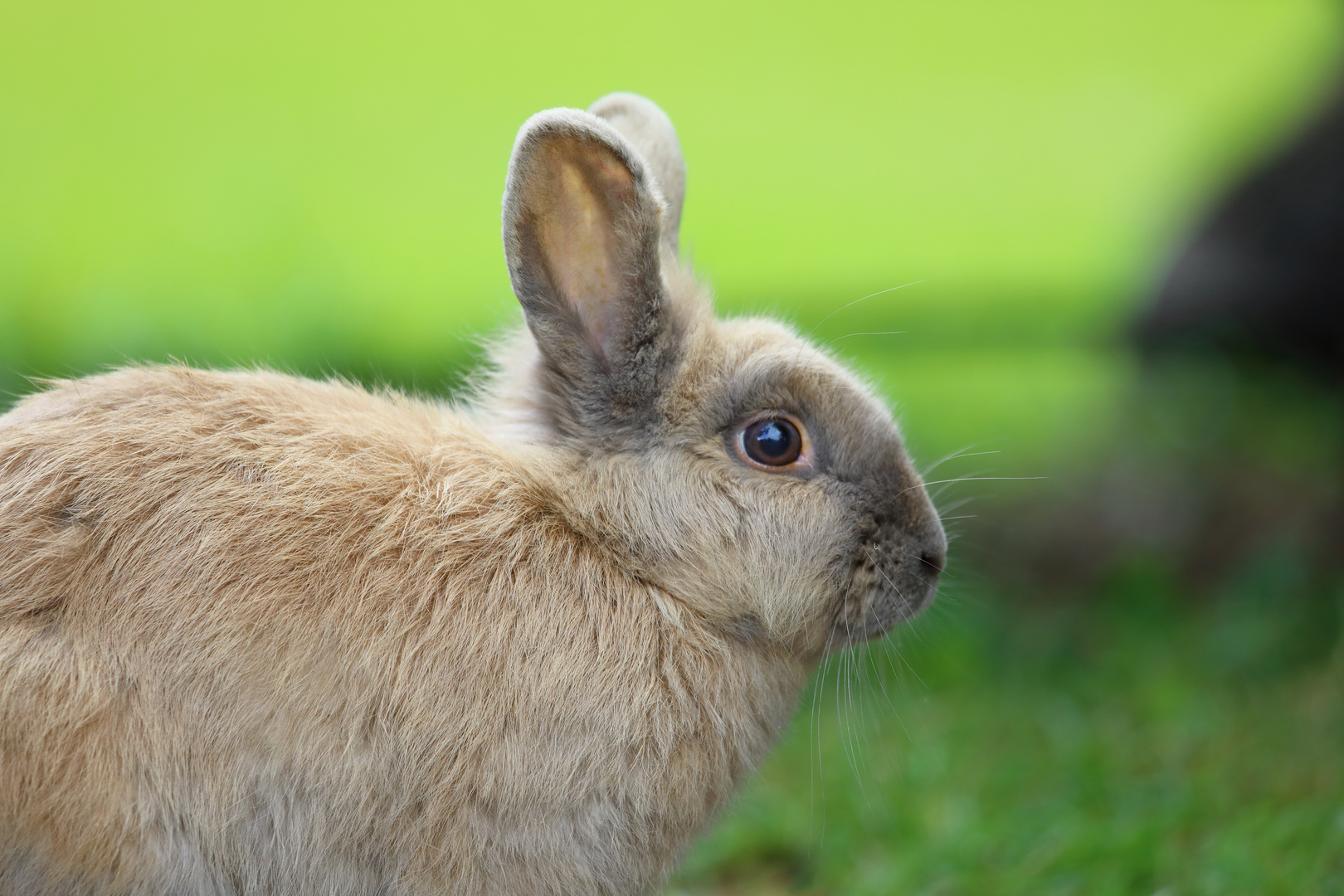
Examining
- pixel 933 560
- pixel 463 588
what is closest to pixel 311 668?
pixel 463 588

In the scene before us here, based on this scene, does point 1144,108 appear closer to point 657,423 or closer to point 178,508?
point 657,423

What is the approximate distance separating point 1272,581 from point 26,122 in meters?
6.76

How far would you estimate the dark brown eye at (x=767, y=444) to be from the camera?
2611 mm

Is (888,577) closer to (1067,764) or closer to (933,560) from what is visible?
(933,560)

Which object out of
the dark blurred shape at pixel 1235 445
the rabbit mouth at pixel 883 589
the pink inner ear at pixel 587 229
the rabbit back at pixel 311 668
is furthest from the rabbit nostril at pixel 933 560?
the dark blurred shape at pixel 1235 445

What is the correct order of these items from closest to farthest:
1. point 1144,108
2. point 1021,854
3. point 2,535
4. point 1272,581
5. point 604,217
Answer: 1. point 2,535
2. point 604,217
3. point 1021,854
4. point 1272,581
5. point 1144,108

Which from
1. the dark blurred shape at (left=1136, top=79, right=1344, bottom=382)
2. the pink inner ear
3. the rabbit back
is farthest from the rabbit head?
the dark blurred shape at (left=1136, top=79, right=1344, bottom=382)

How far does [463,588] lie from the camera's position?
7.75 ft

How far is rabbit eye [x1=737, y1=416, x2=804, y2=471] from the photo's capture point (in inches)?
103

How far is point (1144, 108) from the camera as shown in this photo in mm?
8414

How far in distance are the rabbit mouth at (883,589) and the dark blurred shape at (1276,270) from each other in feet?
11.3

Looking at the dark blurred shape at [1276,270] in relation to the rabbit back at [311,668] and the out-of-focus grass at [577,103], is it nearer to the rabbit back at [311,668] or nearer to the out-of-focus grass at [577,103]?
the out-of-focus grass at [577,103]

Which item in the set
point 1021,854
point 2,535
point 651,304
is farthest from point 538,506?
point 1021,854

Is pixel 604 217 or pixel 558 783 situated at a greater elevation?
pixel 604 217
